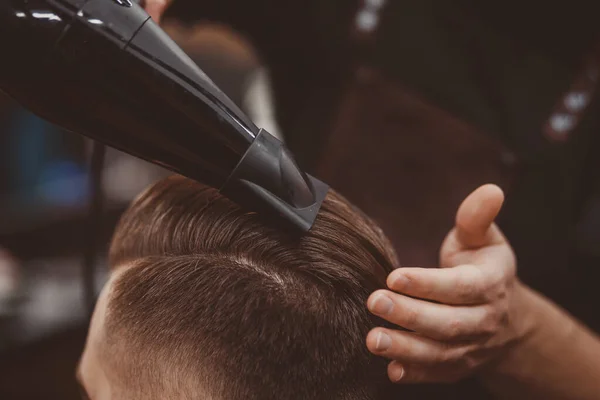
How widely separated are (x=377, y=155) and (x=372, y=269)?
903mm

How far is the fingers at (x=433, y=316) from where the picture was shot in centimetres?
87

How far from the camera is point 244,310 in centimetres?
93

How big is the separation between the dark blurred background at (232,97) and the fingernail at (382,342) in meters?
0.79

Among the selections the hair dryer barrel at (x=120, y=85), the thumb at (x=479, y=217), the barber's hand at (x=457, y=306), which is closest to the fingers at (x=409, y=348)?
the barber's hand at (x=457, y=306)

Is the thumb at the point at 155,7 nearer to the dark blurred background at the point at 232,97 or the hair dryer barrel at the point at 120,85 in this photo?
the hair dryer barrel at the point at 120,85

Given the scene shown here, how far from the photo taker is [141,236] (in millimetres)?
1110

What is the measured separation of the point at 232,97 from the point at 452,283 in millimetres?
1291

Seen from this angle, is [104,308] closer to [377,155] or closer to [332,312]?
[332,312]

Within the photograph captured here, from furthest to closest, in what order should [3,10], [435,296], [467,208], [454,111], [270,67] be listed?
[270,67] → [454,111] → [467,208] → [435,296] → [3,10]

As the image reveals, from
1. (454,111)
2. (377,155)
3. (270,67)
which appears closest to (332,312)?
(377,155)

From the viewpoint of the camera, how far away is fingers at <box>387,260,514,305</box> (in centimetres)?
88

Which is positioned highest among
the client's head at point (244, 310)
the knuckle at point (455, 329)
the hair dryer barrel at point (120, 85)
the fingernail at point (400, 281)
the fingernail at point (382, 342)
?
the hair dryer barrel at point (120, 85)

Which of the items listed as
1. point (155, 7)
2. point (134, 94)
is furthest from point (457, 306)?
point (155, 7)

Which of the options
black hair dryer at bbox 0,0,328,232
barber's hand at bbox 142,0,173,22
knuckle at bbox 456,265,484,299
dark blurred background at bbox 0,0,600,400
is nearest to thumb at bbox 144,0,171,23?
barber's hand at bbox 142,0,173,22
